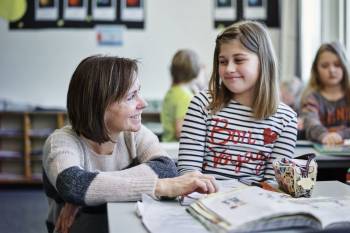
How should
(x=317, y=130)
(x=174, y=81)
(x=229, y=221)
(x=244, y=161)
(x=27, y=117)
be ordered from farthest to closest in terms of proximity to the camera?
(x=27, y=117) → (x=174, y=81) → (x=317, y=130) → (x=244, y=161) → (x=229, y=221)

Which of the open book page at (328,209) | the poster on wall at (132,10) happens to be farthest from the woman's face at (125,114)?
the poster on wall at (132,10)

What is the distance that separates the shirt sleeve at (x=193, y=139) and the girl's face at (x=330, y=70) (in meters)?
1.27

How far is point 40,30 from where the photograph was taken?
5195 mm

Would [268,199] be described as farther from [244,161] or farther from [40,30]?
[40,30]

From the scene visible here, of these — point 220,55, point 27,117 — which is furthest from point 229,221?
point 27,117

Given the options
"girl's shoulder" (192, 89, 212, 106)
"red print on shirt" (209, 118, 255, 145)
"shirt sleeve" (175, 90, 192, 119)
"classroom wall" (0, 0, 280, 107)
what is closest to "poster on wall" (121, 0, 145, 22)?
"classroom wall" (0, 0, 280, 107)

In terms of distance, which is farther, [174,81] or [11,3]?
[11,3]

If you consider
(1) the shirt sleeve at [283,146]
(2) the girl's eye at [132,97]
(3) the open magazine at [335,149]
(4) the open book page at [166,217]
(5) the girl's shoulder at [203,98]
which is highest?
(2) the girl's eye at [132,97]

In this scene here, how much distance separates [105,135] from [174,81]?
215 centimetres

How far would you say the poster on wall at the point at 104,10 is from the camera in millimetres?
5242

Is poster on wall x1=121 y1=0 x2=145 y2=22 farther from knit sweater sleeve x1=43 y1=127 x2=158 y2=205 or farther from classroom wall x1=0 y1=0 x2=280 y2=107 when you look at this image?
knit sweater sleeve x1=43 y1=127 x2=158 y2=205

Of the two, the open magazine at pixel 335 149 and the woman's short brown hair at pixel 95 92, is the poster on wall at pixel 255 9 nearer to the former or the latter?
the open magazine at pixel 335 149

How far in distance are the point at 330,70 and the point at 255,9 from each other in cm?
274

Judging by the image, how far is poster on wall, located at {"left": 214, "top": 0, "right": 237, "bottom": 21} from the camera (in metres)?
5.35
